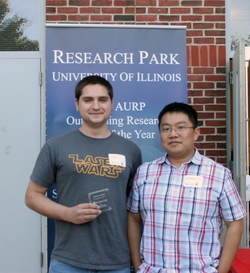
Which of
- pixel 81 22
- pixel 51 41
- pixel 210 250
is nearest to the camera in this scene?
pixel 210 250

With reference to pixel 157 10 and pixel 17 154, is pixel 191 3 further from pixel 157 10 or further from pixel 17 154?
pixel 17 154

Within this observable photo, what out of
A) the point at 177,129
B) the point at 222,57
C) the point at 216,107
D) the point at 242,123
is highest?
the point at 222,57

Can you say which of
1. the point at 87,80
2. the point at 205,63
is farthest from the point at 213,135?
the point at 87,80

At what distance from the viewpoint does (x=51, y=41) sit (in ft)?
11.4

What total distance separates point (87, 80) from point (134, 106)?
134 cm

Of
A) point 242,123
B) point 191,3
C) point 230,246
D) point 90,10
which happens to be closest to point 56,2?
point 90,10

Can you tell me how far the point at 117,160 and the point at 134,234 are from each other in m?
0.46

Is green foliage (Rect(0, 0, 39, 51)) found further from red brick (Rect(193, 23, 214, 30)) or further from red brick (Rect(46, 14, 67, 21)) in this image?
red brick (Rect(193, 23, 214, 30))

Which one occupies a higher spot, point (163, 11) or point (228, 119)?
point (163, 11)

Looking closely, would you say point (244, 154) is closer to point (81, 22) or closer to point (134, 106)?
point (134, 106)

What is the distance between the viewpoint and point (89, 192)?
6.75ft

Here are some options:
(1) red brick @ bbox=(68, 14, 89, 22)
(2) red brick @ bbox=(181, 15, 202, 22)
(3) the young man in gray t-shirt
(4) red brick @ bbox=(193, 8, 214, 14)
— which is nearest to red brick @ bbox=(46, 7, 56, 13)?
(1) red brick @ bbox=(68, 14, 89, 22)

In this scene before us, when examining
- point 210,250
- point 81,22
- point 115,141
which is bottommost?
point 210,250

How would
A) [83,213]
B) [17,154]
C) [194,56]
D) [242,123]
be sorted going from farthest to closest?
[194,56] → [17,154] → [242,123] → [83,213]
